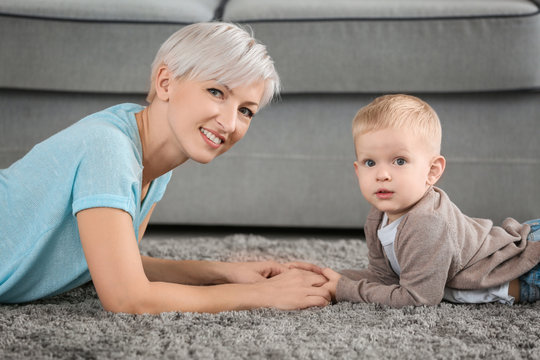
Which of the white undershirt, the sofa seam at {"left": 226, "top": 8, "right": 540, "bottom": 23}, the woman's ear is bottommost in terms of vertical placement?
the white undershirt

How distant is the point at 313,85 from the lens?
1.56 meters

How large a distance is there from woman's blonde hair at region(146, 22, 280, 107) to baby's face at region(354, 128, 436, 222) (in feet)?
0.72

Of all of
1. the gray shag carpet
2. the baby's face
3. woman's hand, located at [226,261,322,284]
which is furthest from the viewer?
woman's hand, located at [226,261,322,284]

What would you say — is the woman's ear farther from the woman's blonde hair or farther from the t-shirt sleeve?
the t-shirt sleeve

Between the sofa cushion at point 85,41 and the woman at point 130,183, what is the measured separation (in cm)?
50

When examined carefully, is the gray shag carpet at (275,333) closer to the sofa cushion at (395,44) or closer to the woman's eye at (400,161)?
the woman's eye at (400,161)

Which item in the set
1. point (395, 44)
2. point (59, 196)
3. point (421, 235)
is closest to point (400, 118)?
point (421, 235)

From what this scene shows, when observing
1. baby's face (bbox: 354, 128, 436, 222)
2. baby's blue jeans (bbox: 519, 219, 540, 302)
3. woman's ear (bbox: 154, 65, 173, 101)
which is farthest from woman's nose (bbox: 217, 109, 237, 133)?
baby's blue jeans (bbox: 519, 219, 540, 302)

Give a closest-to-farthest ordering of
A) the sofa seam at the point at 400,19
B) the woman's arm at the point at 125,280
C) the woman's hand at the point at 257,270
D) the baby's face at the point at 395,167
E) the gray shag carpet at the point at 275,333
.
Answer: the gray shag carpet at the point at 275,333, the woman's arm at the point at 125,280, the baby's face at the point at 395,167, the woman's hand at the point at 257,270, the sofa seam at the point at 400,19

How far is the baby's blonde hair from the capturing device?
95 centimetres

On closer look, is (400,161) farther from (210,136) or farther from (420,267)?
(210,136)

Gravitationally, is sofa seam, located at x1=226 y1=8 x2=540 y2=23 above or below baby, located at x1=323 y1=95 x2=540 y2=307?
above

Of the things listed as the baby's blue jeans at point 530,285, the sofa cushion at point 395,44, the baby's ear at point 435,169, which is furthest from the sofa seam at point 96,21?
the baby's blue jeans at point 530,285

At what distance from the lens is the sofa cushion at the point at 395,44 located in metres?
1.52
